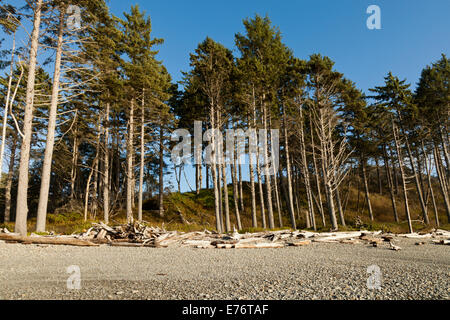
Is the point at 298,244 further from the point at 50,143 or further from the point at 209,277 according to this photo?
the point at 50,143

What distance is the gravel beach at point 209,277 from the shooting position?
3.50 meters

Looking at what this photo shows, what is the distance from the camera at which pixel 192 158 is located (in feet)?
108

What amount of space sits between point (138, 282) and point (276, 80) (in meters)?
17.9

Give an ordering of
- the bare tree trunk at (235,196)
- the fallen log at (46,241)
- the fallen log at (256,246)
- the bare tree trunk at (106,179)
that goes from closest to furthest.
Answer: the fallen log at (46,241), the fallen log at (256,246), the bare tree trunk at (106,179), the bare tree trunk at (235,196)

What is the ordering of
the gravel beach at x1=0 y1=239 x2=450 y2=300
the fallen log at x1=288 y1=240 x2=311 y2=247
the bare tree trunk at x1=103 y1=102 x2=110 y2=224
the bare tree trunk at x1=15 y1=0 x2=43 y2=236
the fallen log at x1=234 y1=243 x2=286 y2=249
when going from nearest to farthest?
1. the gravel beach at x1=0 y1=239 x2=450 y2=300
2. the fallen log at x1=234 y1=243 x2=286 y2=249
3. the fallen log at x1=288 y1=240 x2=311 y2=247
4. the bare tree trunk at x1=15 y1=0 x2=43 y2=236
5. the bare tree trunk at x1=103 y1=102 x2=110 y2=224

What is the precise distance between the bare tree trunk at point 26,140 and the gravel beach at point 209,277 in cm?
390

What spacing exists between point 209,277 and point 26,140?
1131cm

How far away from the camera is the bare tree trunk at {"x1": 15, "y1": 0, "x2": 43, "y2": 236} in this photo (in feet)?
33.7

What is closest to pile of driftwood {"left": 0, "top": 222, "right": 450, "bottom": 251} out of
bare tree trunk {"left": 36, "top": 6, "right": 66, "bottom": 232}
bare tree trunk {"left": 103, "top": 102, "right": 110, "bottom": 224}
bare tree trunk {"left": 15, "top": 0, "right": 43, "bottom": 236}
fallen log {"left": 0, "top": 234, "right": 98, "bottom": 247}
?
fallen log {"left": 0, "top": 234, "right": 98, "bottom": 247}

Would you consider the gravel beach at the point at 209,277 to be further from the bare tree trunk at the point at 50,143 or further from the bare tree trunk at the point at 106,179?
the bare tree trunk at the point at 106,179

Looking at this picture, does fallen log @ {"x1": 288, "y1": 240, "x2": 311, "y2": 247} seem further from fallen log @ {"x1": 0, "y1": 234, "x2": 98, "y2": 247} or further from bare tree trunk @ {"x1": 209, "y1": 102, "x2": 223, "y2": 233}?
fallen log @ {"x1": 0, "y1": 234, "x2": 98, "y2": 247}

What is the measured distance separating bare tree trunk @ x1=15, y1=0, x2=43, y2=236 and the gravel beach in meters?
3.90

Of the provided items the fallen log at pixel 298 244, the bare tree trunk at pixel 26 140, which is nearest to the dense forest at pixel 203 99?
the bare tree trunk at pixel 26 140
